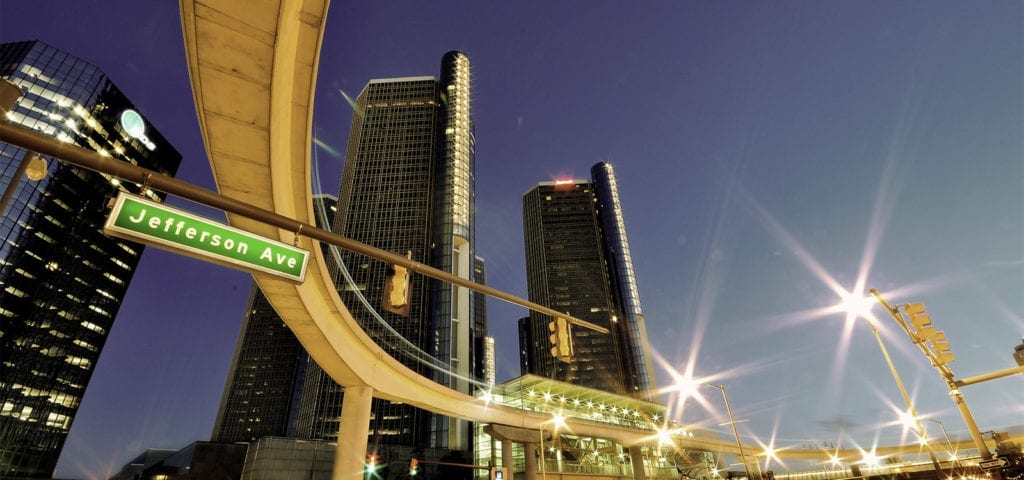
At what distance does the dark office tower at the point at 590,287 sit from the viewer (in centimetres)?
15975

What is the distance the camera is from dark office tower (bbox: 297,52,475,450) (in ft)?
323

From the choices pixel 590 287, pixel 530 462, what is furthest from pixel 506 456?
pixel 590 287

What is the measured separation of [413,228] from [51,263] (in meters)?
80.8

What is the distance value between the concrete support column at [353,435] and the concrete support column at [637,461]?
1606 inches

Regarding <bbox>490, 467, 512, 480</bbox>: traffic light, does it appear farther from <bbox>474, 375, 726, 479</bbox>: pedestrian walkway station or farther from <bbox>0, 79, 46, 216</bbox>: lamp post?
<bbox>0, 79, 46, 216</bbox>: lamp post

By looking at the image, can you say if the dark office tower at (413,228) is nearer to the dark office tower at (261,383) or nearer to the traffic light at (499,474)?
the dark office tower at (261,383)

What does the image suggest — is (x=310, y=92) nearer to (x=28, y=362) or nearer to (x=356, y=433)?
(x=356, y=433)

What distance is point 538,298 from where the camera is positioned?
185375mm

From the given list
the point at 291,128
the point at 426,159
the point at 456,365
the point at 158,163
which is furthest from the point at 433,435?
the point at 158,163

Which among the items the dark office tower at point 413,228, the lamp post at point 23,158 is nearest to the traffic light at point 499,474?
the lamp post at point 23,158

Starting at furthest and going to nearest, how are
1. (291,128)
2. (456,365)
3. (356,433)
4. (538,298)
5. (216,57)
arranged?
(538,298) → (456,365) → (356,433) → (291,128) → (216,57)

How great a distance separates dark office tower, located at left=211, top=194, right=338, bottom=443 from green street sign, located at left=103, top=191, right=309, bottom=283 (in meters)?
148

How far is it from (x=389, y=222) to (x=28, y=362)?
81205 mm

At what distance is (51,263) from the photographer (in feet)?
317
